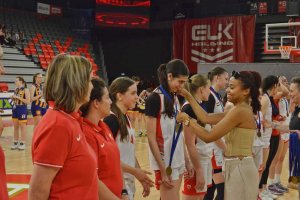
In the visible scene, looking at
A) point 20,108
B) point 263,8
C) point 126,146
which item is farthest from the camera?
point 263,8

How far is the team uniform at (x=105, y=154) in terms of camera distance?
6.55ft

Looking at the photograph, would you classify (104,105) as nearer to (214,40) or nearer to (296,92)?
(296,92)

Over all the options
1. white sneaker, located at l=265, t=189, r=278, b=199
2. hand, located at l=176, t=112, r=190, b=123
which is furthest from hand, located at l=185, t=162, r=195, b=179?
white sneaker, located at l=265, t=189, r=278, b=199

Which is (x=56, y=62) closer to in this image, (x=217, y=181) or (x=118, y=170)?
(x=118, y=170)

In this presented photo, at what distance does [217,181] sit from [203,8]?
15441mm

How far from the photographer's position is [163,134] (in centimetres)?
315

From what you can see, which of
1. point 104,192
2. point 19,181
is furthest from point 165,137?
point 19,181

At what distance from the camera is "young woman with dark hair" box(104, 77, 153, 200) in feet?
8.54

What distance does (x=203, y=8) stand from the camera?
728 inches

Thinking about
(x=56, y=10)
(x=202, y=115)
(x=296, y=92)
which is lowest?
(x=202, y=115)

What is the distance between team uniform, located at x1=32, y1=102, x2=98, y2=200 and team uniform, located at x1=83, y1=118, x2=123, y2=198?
0.92ft

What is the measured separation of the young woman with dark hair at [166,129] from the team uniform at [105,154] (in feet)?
3.20

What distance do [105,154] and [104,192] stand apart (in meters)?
0.19

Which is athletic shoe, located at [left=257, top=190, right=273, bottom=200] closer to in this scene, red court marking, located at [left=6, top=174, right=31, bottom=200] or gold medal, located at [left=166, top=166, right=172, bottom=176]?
gold medal, located at [left=166, top=166, right=172, bottom=176]
